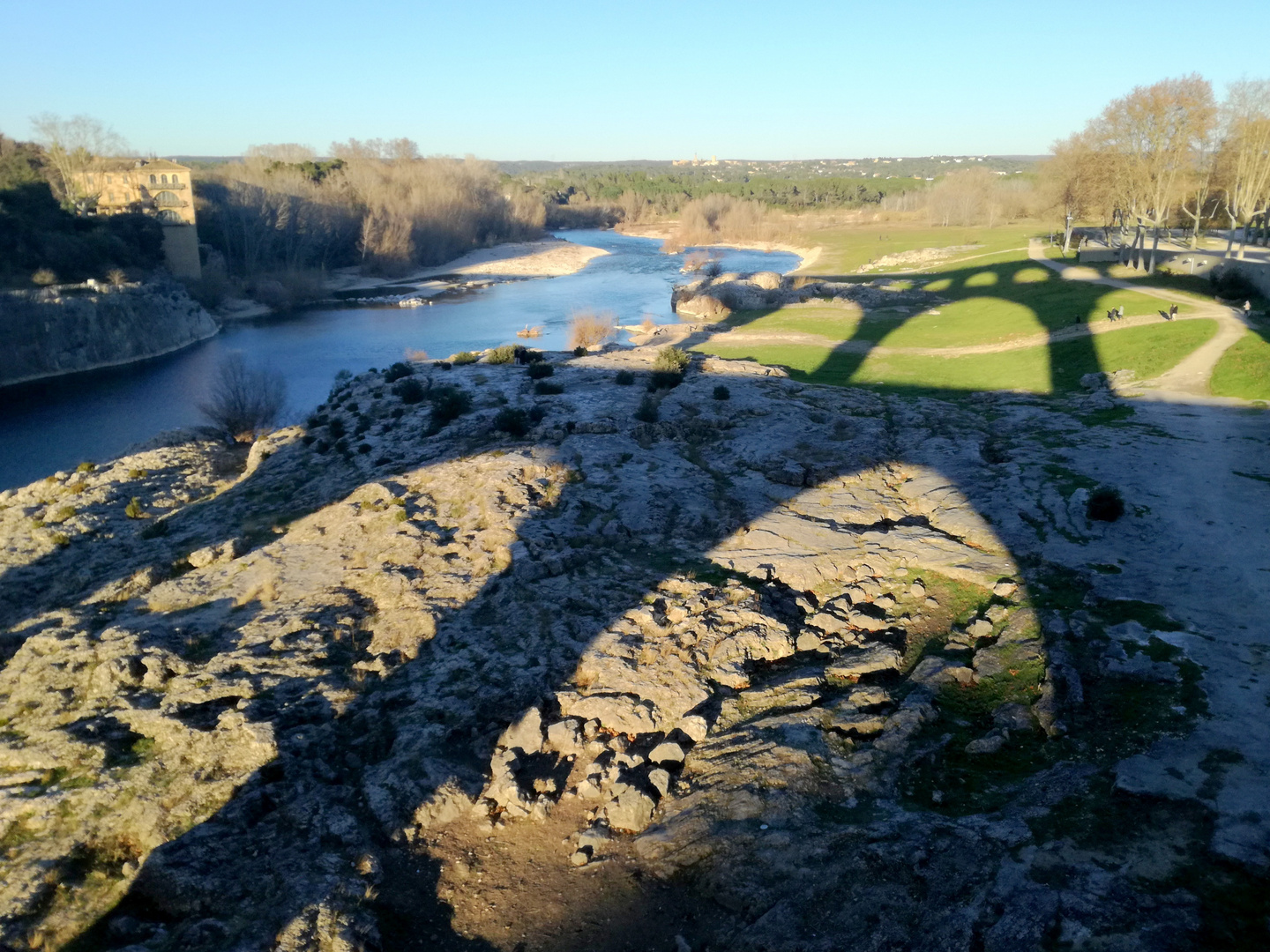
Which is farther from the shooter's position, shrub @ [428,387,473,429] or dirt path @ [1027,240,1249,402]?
dirt path @ [1027,240,1249,402]

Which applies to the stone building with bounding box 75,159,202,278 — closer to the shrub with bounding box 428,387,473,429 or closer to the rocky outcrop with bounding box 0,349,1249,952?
the shrub with bounding box 428,387,473,429

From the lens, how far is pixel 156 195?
220 feet

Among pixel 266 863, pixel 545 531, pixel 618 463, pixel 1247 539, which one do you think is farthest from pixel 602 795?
pixel 1247 539

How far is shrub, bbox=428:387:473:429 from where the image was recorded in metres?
20.7

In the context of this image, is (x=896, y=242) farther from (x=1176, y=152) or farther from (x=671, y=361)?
(x=671, y=361)

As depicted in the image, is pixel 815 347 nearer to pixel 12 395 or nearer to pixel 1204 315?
pixel 1204 315

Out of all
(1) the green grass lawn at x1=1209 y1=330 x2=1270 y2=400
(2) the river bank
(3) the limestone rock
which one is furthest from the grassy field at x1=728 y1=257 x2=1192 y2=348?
(2) the river bank

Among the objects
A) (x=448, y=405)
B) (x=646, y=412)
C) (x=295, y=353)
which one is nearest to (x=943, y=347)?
(x=646, y=412)

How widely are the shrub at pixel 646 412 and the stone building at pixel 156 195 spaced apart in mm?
57149

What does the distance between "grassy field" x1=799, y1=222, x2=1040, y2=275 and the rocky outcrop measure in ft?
174

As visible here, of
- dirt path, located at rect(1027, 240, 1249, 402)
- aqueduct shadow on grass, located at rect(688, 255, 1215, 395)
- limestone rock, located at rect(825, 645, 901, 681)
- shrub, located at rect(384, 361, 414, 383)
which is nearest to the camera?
limestone rock, located at rect(825, 645, 901, 681)

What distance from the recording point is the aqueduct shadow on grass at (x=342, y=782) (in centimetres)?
742

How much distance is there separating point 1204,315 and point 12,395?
51276 mm

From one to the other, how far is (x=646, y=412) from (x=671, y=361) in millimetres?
5038
